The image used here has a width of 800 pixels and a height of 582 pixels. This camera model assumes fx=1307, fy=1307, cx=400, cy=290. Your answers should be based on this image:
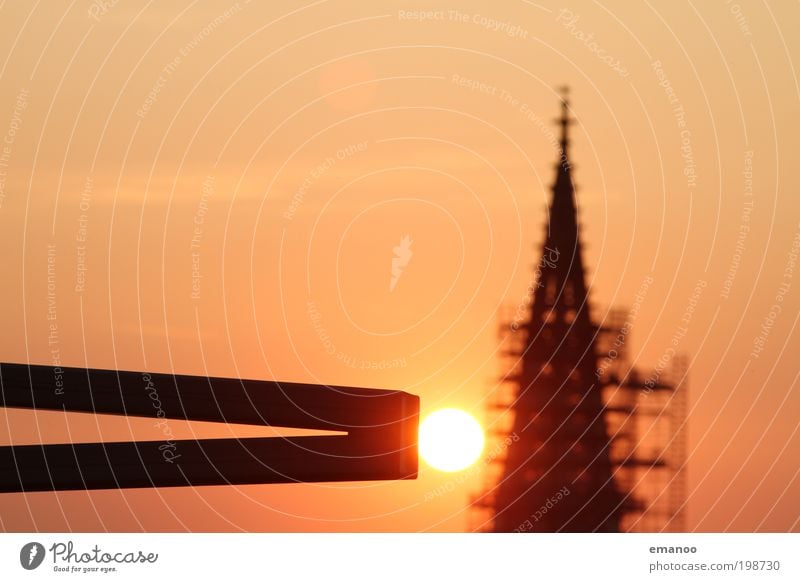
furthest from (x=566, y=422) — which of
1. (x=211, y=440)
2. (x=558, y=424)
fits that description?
(x=211, y=440)

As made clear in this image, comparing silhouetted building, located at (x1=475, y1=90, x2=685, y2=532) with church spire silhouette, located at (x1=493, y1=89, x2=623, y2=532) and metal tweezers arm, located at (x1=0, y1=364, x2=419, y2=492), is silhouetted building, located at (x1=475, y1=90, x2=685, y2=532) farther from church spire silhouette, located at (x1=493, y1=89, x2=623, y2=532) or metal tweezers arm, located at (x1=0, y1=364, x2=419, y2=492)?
metal tweezers arm, located at (x1=0, y1=364, x2=419, y2=492)

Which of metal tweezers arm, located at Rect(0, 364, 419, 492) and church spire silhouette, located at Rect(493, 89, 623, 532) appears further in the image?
church spire silhouette, located at Rect(493, 89, 623, 532)

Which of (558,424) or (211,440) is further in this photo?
(558,424)

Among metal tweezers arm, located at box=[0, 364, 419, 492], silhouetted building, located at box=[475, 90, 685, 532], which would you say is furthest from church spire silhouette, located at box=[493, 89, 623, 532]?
metal tweezers arm, located at box=[0, 364, 419, 492]

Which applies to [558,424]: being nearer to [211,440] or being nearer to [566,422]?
[566,422]

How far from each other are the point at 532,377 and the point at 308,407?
143ft

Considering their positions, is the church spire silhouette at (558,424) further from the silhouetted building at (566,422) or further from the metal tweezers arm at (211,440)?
the metal tweezers arm at (211,440)

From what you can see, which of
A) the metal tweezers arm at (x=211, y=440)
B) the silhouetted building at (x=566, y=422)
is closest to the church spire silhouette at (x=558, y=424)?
the silhouetted building at (x=566, y=422)

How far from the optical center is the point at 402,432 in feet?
23.6

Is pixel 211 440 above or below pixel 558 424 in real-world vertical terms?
above

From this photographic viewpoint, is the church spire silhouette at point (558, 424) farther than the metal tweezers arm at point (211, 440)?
Yes

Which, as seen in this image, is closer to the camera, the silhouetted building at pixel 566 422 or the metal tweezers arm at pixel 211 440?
the metal tweezers arm at pixel 211 440
